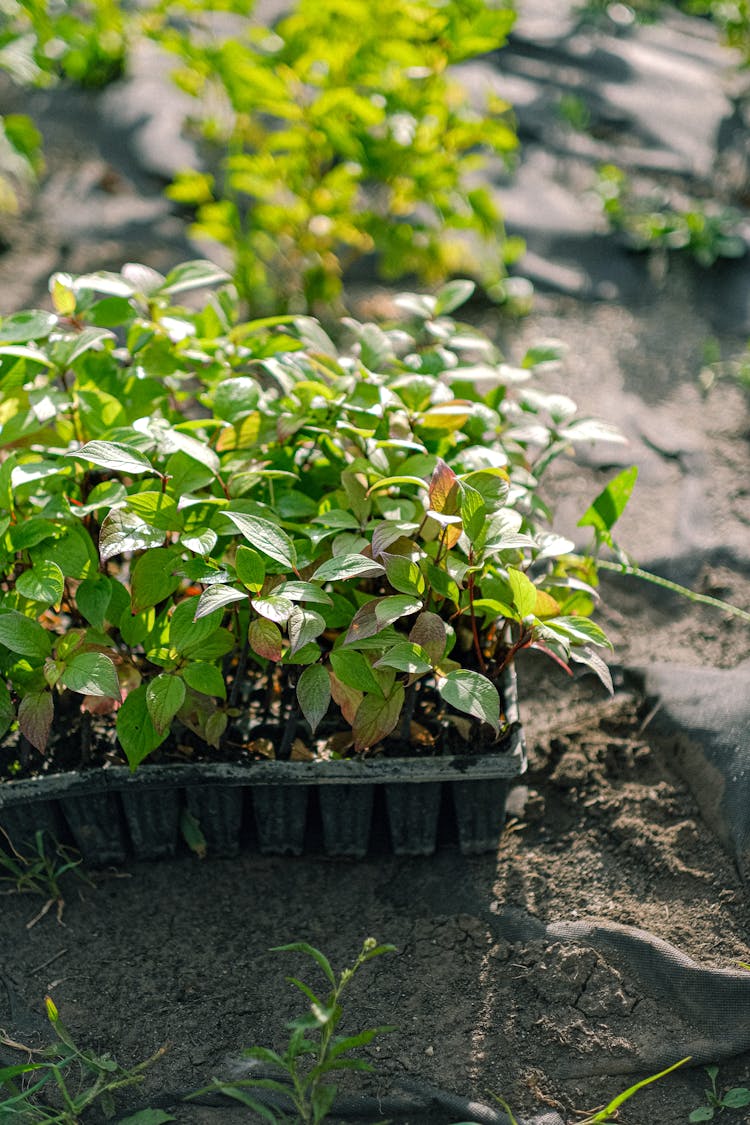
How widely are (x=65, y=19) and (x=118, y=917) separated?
267cm

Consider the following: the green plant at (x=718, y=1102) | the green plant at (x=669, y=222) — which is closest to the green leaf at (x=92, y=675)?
the green plant at (x=718, y=1102)

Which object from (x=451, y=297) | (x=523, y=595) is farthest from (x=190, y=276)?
(x=523, y=595)

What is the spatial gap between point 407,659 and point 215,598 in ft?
0.83

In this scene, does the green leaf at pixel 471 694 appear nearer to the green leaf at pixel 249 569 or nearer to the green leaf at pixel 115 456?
the green leaf at pixel 249 569

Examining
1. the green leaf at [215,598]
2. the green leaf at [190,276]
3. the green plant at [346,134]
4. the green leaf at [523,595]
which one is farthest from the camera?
the green plant at [346,134]

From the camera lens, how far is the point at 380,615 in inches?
51.1

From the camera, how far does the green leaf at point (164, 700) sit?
4.32 feet

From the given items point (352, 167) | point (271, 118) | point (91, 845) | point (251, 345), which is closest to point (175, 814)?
point (91, 845)

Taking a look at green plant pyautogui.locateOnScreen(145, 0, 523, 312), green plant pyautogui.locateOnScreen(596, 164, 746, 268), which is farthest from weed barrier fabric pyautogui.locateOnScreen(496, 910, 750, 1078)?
green plant pyautogui.locateOnScreen(596, 164, 746, 268)

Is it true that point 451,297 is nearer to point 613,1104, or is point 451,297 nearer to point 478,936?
point 478,936

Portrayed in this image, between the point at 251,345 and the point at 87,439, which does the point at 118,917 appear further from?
the point at 251,345

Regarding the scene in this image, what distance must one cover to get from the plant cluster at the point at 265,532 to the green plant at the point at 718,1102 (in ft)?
1.87

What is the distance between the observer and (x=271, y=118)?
364 centimetres

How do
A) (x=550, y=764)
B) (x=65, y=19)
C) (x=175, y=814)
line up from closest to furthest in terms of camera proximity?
(x=175, y=814)
(x=550, y=764)
(x=65, y=19)
